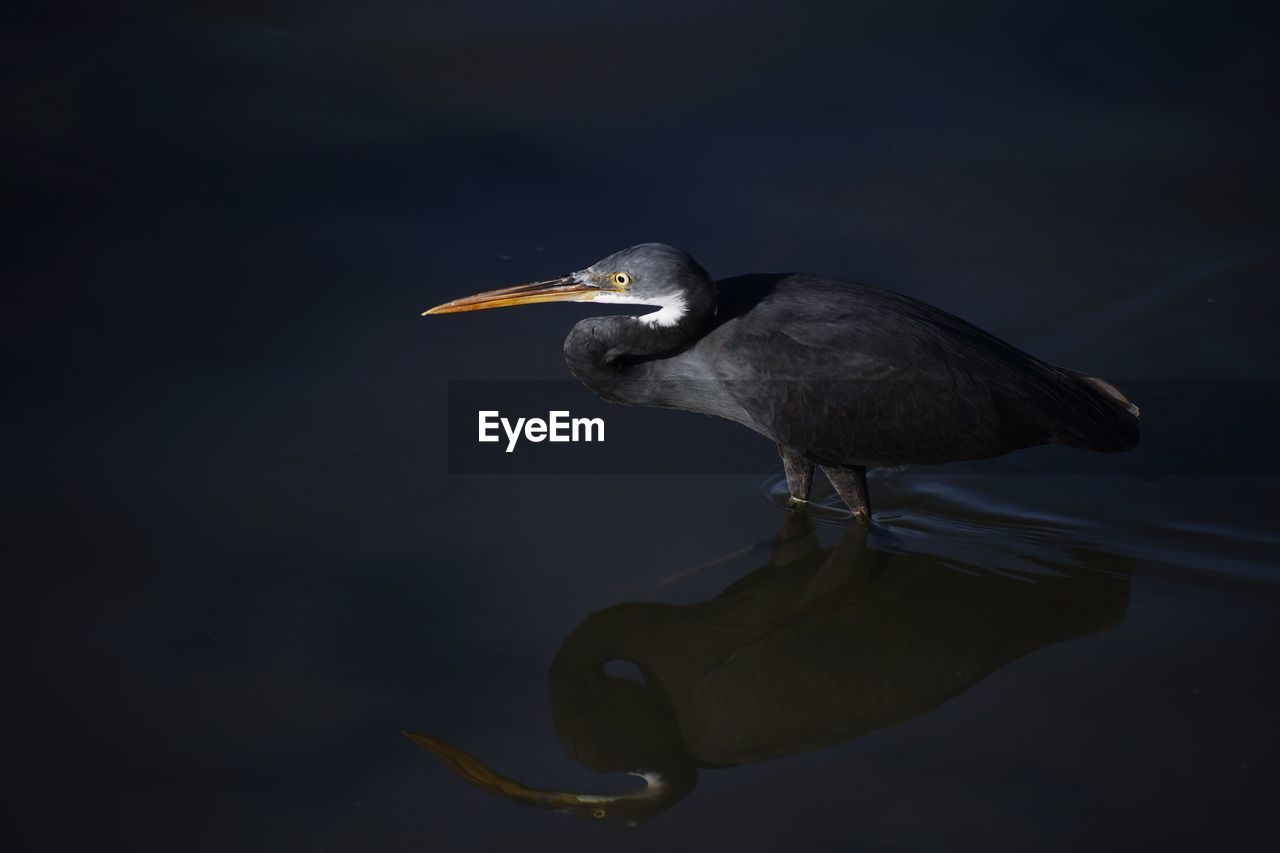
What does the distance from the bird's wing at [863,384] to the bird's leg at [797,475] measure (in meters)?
0.31

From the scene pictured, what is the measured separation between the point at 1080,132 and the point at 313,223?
552 centimetres

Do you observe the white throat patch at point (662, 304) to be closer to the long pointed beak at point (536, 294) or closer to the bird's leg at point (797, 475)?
the long pointed beak at point (536, 294)

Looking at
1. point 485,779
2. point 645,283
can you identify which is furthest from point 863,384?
point 485,779

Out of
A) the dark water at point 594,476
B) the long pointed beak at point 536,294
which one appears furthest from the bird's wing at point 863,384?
the long pointed beak at point 536,294

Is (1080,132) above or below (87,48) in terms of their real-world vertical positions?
below

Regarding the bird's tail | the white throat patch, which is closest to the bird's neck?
the white throat patch

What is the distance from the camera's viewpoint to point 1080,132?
10.3m

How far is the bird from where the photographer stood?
645 cm

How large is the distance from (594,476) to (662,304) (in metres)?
1.10

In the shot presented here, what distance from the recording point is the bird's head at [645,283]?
638 cm

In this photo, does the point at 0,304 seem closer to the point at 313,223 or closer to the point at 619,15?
the point at 313,223

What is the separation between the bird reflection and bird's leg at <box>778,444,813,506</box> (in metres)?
0.24

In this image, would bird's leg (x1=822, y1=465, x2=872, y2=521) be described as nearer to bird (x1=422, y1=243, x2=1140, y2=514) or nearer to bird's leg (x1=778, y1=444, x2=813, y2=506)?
bird (x1=422, y1=243, x2=1140, y2=514)

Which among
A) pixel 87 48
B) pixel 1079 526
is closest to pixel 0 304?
pixel 87 48
